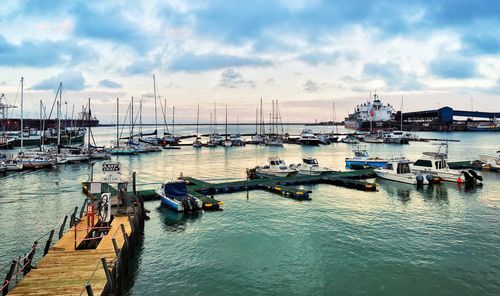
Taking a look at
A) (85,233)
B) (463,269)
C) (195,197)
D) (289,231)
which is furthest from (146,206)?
(463,269)

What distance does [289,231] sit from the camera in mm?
25859

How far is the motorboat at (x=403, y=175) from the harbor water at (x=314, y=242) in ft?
8.26

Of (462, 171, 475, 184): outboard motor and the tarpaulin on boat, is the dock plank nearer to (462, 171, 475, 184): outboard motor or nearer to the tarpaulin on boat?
the tarpaulin on boat

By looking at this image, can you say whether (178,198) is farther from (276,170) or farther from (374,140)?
(374,140)

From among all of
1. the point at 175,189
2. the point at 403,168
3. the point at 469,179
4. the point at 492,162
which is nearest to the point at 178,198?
the point at 175,189

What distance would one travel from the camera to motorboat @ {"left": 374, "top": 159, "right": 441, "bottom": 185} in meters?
43.7

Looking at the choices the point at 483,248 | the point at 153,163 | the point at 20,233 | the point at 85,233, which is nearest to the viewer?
the point at 85,233

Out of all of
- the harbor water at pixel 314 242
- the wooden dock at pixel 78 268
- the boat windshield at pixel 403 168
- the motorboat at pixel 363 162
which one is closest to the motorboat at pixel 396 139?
the motorboat at pixel 363 162

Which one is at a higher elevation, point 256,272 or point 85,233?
point 85,233

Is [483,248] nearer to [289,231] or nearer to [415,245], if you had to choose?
[415,245]

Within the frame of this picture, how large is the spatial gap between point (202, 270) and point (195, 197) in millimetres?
14403

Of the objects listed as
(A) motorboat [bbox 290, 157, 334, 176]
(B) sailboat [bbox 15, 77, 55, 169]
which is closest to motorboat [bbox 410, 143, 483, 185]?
(A) motorboat [bbox 290, 157, 334, 176]

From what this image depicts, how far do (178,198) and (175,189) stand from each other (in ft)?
4.47

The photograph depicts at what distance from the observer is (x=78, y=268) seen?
16.0 meters
